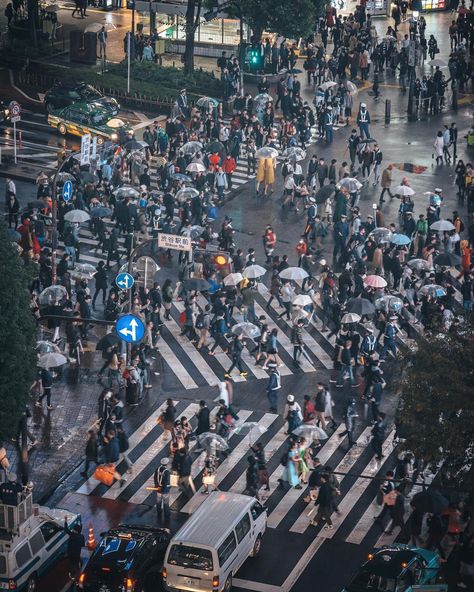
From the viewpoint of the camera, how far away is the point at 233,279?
1933 inches

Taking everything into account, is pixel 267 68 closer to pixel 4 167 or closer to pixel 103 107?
pixel 103 107

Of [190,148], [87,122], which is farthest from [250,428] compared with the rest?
[87,122]

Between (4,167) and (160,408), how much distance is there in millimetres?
22544

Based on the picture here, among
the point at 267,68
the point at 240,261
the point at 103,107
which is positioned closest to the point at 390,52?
the point at 267,68

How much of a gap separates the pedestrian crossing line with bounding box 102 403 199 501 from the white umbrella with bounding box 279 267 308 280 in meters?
7.77

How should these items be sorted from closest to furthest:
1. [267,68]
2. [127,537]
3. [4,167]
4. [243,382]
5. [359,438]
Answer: [127,537] < [359,438] < [243,382] < [4,167] < [267,68]

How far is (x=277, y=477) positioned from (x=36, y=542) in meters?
7.83

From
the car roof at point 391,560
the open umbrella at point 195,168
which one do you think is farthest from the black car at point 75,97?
the car roof at point 391,560

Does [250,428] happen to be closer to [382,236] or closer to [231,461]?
[231,461]

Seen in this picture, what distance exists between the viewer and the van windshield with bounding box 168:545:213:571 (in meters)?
33.7

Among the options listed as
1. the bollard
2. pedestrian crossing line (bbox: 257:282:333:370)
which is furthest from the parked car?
pedestrian crossing line (bbox: 257:282:333:370)

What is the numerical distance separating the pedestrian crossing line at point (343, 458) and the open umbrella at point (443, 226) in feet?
44.7

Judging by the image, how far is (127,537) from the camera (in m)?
34.5

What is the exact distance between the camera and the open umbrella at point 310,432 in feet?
130
